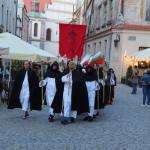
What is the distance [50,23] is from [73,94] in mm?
79425

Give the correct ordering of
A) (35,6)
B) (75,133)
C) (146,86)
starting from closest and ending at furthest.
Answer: (75,133) < (146,86) < (35,6)

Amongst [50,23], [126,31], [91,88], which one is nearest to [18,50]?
[91,88]

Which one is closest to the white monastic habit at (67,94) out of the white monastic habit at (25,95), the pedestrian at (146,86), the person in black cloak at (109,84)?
the white monastic habit at (25,95)

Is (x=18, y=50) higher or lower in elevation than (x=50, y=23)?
lower

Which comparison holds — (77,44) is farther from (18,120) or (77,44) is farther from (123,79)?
(123,79)

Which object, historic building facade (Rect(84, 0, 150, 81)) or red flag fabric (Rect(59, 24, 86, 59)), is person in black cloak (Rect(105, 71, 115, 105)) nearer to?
red flag fabric (Rect(59, 24, 86, 59))

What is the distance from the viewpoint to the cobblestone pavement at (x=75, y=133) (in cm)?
948

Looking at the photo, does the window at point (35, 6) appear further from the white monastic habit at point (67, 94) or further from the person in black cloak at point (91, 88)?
the white monastic habit at point (67, 94)

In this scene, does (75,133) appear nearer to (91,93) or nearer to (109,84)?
(91,93)

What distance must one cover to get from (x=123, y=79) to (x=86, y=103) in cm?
2205

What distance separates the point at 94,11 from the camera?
164 ft

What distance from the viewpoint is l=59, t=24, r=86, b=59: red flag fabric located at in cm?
1385

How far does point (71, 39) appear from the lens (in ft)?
45.6

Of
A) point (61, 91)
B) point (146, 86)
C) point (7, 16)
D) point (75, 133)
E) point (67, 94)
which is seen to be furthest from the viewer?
point (7, 16)
